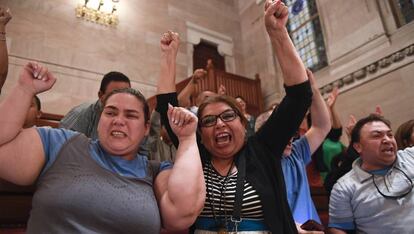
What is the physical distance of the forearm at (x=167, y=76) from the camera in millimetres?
1815

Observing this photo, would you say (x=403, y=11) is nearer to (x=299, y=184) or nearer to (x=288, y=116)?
(x=299, y=184)

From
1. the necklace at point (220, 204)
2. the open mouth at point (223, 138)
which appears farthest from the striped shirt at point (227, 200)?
the open mouth at point (223, 138)

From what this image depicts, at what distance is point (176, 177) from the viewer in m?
1.18

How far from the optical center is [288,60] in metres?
1.51

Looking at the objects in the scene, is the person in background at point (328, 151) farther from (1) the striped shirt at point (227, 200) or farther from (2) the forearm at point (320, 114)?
(1) the striped shirt at point (227, 200)

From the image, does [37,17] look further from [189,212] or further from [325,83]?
[189,212]

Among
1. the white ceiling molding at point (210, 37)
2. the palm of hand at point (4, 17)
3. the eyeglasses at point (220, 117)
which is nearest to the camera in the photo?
the eyeglasses at point (220, 117)

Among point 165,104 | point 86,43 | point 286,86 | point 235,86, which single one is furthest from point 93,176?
point 235,86

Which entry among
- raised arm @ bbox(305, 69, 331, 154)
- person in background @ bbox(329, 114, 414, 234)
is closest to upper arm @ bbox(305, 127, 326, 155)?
raised arm @ bbox(305, 69, 331, 154)

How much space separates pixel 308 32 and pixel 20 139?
23.6 ft

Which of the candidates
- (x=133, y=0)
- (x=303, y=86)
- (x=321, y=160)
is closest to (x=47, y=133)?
(x=303, y=86)

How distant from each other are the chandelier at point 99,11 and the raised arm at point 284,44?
242 inches

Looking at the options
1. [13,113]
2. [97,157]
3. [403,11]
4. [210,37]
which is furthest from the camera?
[210,37]

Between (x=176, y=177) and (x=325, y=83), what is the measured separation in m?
5.89
